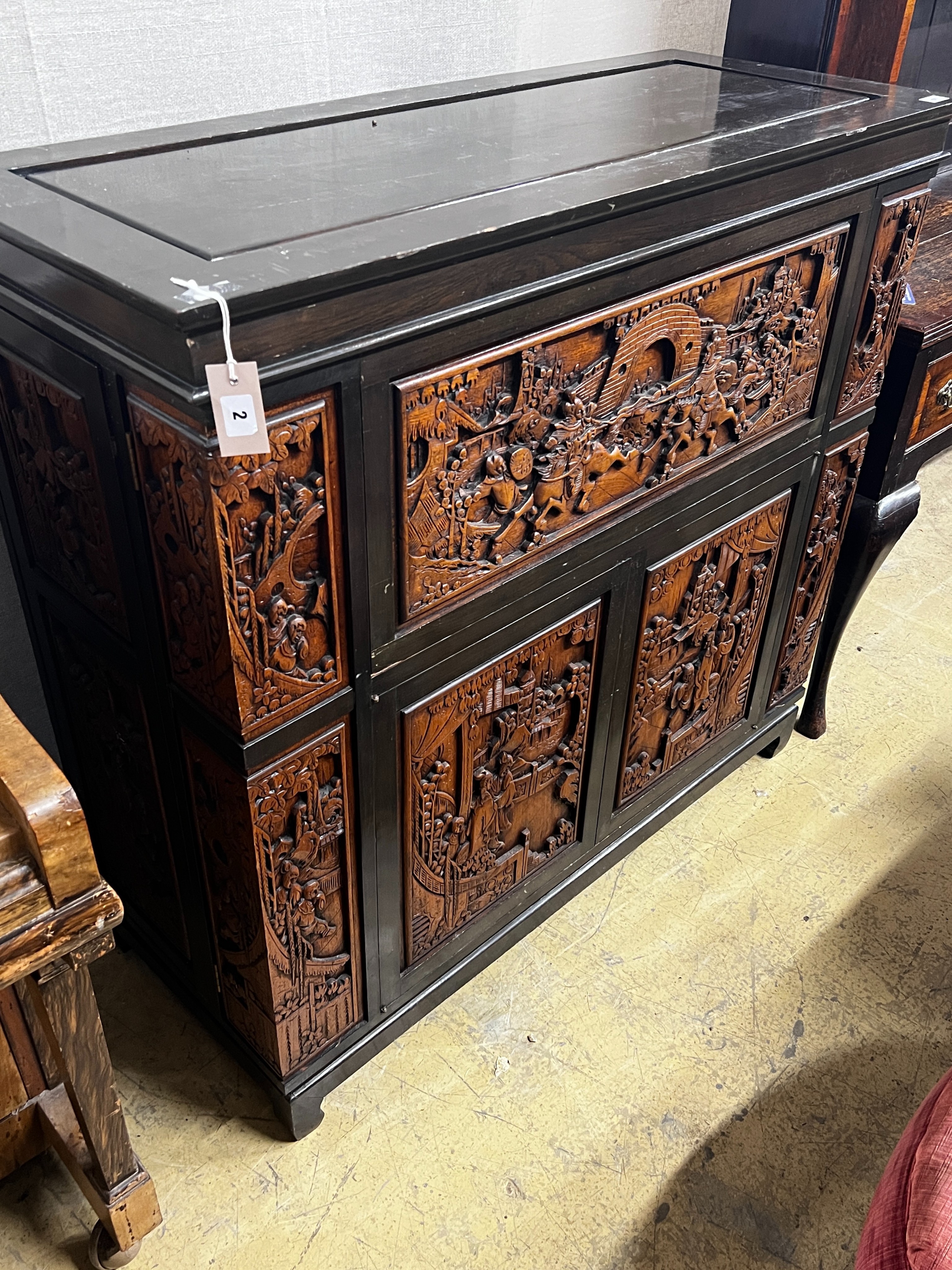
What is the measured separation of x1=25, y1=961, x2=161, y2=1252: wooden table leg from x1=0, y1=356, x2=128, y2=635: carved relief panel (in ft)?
1.30

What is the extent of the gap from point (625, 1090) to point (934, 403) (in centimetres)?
125

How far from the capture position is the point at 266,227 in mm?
969

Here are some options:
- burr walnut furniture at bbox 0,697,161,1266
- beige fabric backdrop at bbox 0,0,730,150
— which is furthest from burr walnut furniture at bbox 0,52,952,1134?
burr walnut furniture at bbox 0,697,161,1266

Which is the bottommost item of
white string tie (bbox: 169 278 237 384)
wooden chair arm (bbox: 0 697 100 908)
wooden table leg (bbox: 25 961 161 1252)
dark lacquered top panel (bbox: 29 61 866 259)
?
wooden table leg (bbox: 25 961 161 1252)

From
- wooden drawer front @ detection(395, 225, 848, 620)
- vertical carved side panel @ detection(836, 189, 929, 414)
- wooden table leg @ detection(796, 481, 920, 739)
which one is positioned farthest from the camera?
wooden table leg @ detection(796, 481, 920, 739)

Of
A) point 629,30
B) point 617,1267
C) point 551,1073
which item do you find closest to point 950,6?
point 629,30

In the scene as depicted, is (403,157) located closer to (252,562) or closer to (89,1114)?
(252,562)

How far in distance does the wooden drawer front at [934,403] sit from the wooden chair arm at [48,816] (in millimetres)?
1517

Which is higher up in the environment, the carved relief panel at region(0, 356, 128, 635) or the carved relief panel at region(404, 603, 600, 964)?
the carved relief panel at region(0, 356, 128, 635)

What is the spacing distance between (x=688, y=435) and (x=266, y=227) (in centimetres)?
65

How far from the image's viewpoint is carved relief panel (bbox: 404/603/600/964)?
131 centimetres

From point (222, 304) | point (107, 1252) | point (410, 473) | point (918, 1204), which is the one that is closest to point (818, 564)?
point (410, 473)

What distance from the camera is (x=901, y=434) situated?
1.82 meters

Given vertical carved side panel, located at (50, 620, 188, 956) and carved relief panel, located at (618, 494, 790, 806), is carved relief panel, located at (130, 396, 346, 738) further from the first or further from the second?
carved relief panel, located at (618, 494, 790, 806)
